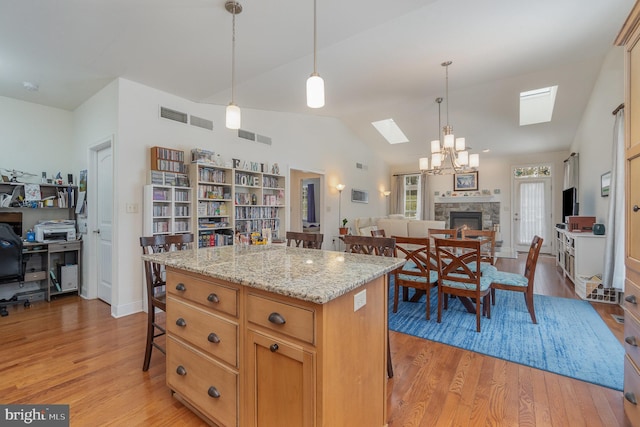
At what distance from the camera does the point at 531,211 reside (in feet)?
25.9

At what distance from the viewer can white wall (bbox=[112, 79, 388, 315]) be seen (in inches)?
132

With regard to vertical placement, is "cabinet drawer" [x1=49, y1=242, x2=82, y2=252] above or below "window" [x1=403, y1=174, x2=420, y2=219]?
below

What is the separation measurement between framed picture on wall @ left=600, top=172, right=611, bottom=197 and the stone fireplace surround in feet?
12.8

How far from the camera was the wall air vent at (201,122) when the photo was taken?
13.3 ft

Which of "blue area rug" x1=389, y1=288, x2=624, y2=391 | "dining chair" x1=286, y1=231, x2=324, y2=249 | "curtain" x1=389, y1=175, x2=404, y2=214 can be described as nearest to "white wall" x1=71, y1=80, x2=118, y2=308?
"dining chair" x1=286, y1=231, x2=324, y2=249

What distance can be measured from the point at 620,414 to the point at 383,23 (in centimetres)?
336

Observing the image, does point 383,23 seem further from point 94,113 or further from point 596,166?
point 596,166

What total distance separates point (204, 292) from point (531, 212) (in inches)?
357

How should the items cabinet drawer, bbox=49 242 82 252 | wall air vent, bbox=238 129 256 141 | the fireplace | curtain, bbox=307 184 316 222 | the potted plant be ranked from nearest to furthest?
1. cabinet drawer, bbox=49 242 82 252
2. wall air vent, bbox=238 129 256 141
3. the potted plant
4. the fireplace
5. curtain, bbox=307 184 316 222

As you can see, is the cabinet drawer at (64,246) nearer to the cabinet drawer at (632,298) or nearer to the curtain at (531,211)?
the cabinet drawer at (632,298)

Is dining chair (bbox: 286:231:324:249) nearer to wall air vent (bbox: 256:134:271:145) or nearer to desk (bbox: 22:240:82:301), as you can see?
wall air vent (bbox: 256:134:271:145)

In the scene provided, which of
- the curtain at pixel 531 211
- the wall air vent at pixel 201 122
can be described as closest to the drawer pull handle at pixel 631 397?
the wall air vent at pixel 201 122

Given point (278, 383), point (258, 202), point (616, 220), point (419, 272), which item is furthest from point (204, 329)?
point (616, 220)

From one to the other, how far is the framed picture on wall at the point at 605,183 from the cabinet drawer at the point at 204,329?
5.19m
